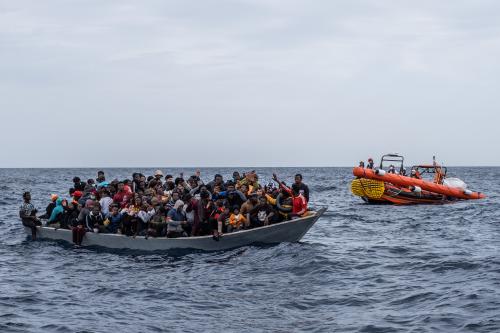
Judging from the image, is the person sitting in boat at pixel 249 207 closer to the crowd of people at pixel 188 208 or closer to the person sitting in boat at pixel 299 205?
the crowd of people at pixel 188 208

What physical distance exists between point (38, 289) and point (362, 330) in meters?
8.21

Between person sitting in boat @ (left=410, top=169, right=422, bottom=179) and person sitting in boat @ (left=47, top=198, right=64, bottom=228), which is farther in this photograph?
person sitting in boat @ (left=410, top=169, right=422, bottom=179)

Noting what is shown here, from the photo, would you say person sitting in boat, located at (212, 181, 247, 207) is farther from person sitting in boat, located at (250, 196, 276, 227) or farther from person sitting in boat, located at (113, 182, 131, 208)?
person sitting in boat, located at (113, 182, 131, 208)

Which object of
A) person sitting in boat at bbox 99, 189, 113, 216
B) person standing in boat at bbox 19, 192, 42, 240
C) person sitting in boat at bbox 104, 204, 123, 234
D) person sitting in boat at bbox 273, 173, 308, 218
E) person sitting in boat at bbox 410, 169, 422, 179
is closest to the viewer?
person sitting in boat at bbox 273, 173, 308, 218

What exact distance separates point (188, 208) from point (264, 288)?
215 inches

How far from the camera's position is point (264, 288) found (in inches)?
629

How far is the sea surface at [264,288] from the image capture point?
510 inches

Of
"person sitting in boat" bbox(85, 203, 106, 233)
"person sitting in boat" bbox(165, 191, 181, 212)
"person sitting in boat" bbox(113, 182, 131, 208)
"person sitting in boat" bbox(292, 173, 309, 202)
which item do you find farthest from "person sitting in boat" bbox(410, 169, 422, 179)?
"person sitting in boat" bbox(85, 203, 106, 233)

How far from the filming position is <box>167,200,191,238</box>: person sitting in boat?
20734 mm

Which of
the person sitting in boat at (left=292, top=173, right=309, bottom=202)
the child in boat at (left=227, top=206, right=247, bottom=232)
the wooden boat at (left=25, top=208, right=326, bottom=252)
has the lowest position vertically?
the wooden boat at (left=25, top=208, right=326, bottom=252)

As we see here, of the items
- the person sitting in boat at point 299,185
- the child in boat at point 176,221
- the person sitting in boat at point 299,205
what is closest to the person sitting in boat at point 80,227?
the child in boat at point 176,221

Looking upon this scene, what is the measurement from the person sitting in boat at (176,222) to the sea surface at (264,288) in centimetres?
67

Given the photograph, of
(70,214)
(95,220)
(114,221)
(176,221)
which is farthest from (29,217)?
(176,221)

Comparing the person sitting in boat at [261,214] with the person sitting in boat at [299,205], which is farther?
the person sitting in boat at [299,205]
